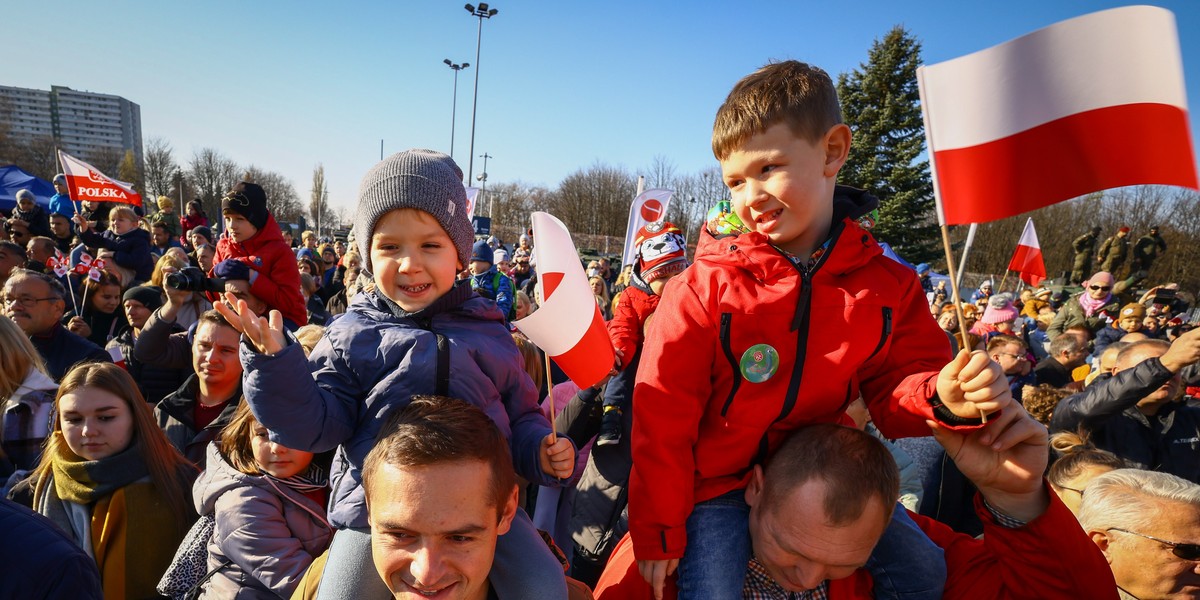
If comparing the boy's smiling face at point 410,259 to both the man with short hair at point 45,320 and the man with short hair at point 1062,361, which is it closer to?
the man with short hair at point 45,320

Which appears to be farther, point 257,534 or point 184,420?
point 184,420

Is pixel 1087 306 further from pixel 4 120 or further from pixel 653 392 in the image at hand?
pixel 4 120

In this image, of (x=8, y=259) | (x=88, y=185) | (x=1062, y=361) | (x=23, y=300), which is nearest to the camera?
(x=23, y=300)

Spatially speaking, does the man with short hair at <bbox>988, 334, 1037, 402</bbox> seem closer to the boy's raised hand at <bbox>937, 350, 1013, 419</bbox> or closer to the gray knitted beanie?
the boy's raised hand at <bbox>937, 350, 1013, 419</bbox>

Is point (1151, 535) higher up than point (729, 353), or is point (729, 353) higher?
point (729, 353)

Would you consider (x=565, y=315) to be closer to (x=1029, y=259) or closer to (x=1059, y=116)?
(x=1059, y=116)

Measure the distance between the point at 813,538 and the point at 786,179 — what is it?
39.9 inches

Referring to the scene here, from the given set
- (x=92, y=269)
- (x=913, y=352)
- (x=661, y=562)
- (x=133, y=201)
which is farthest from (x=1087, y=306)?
(x=133, y=201)

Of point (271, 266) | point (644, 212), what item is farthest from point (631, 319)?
point (644, 212)

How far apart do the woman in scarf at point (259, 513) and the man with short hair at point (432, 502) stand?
39.6 inches

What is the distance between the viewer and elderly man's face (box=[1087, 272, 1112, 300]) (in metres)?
10.5

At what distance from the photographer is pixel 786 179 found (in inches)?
67.8

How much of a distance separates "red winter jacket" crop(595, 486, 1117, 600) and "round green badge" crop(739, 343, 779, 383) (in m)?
0.70

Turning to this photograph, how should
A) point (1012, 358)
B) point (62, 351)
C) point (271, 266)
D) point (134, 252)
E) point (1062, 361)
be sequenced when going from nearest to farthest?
point (62, 351)
point (271, 266)
point (1012, 358)
point (1062, 361)
point (134, 252)
